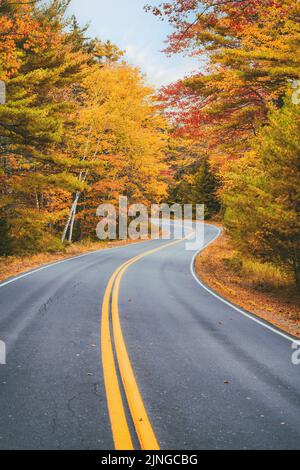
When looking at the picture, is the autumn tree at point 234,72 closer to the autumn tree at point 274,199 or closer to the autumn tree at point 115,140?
the autumn tree at point 274,199

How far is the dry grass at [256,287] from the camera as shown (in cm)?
993

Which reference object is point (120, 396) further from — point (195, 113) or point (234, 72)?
point (195, 113)

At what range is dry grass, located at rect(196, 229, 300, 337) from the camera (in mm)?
9930

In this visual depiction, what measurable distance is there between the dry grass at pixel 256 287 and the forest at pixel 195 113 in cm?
87

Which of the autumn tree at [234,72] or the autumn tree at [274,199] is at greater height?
the autumn tree at [234,72]

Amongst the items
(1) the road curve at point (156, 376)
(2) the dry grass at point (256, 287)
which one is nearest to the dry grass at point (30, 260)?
(1) the road curve at point (156, 376)

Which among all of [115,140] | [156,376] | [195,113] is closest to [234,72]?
[195,113]

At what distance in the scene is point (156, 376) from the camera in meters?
4.89

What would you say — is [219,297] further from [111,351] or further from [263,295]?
[111,351]

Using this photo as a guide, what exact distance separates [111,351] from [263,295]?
8.92 meters

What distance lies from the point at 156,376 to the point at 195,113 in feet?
49.3

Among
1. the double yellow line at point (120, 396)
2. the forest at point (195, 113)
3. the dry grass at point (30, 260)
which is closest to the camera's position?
the double yellow line at point (120, 396)

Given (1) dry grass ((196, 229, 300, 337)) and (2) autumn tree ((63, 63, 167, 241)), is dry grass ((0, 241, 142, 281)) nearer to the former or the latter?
(2) autumn tree ((63, 63, 167, 241))

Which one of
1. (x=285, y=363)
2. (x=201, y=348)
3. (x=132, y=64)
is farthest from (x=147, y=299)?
(x=132, y=64)
